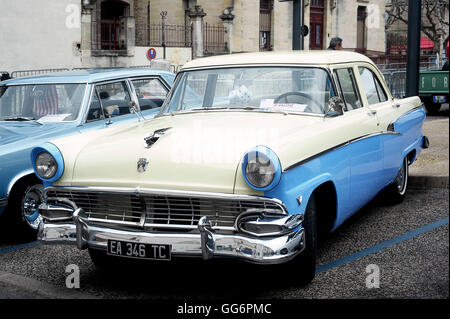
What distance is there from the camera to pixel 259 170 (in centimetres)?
430

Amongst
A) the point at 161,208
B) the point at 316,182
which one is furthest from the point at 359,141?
the point at 161,208

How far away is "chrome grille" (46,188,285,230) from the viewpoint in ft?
14.4

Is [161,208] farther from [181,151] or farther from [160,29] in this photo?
[160,29]

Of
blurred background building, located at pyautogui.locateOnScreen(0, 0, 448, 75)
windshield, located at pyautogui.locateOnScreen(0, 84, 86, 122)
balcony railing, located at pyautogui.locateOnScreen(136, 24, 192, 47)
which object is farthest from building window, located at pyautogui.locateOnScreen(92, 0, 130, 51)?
windshield, located at pyautogui.locateOnScreen(0, 84, 86, 122)

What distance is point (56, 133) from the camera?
22.1 feet

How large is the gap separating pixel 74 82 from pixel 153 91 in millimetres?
1260

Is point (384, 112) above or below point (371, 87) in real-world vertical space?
below

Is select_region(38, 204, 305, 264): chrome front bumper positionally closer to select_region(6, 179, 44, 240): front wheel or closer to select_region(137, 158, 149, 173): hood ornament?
select_region(137, 158, 149, 173): hood ornament

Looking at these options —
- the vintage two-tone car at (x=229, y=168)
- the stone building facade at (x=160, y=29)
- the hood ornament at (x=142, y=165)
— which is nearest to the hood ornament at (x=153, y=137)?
the vintage two-tone car at (x=229, y=168)

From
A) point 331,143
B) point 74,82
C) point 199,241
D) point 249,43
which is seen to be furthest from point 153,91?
point 249,43

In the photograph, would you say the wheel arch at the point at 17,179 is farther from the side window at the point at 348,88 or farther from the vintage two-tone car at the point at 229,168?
the side window at the point at 348,88

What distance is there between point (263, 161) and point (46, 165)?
1.74 meters

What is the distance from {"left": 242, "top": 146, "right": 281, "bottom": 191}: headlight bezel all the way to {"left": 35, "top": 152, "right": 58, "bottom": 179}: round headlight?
153cm

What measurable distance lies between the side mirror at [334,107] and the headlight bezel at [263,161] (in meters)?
1.32
